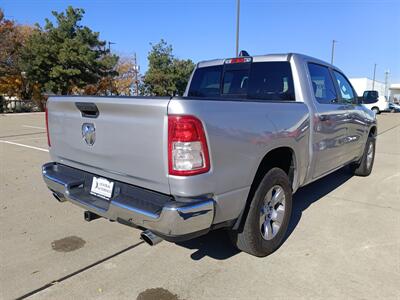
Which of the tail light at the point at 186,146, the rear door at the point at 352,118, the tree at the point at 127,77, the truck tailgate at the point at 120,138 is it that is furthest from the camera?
the tree at the point at 127,77

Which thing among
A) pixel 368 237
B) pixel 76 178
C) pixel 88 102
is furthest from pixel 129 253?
pixel 368 237

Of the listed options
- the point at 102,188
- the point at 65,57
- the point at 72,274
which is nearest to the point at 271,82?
the point at 102,188

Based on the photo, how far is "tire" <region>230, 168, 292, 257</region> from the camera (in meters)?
3.04

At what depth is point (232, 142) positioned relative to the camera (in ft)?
8.55

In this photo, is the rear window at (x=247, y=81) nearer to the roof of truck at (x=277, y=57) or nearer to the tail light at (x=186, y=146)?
the roof of truck at (x=277, y=57)

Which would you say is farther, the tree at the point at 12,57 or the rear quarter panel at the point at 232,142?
the tree at the point at 12,57

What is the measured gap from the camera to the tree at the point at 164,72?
4028cm

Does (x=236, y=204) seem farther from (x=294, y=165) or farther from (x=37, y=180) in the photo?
(x=37, y=180)

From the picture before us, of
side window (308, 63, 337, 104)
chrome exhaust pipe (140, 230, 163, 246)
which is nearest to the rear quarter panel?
chrome exhaust pipe (140, 230, 163, 246)

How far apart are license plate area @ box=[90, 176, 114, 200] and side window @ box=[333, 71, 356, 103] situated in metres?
3.72

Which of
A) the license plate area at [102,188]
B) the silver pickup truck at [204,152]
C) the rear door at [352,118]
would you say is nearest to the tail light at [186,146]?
the silver pickup truck at [204,152]

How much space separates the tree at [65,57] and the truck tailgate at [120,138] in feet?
94.6

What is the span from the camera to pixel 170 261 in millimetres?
3266

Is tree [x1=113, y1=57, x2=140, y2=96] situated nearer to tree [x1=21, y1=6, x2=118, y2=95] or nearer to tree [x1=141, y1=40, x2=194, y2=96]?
tree [x1=141, y1=40, x2=194, y2=96]
